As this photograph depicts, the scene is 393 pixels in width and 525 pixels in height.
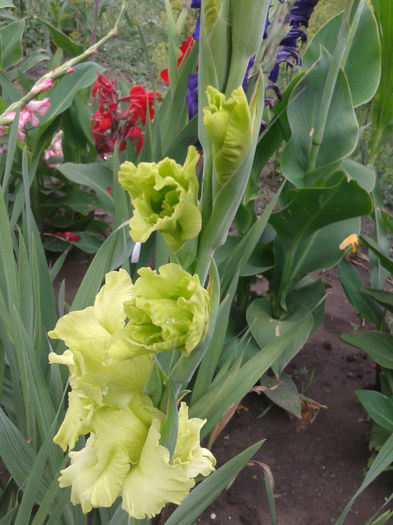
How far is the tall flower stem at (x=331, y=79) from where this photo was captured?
1.13 metres

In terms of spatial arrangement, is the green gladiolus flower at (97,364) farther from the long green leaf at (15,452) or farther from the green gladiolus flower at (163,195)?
the long green leaf at (15,452)

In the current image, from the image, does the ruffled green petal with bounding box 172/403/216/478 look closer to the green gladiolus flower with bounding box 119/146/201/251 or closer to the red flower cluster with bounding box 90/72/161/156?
the green gladiolus flower with bounding box 119/146/201/251

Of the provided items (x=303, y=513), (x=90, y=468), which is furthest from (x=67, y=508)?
(x=303, y=513)

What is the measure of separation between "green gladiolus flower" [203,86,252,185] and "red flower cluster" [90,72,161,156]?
4.12 feet

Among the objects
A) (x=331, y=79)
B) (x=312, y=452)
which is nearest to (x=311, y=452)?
(x=312, y=452)

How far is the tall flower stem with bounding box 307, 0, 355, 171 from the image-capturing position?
3.70ft

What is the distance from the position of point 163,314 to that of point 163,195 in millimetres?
85

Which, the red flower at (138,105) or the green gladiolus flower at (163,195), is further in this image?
the red flower at (138,105)

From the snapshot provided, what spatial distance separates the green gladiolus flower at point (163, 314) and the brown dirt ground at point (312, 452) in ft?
3.33

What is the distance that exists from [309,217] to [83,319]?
95 centimetres

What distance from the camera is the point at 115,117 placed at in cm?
159

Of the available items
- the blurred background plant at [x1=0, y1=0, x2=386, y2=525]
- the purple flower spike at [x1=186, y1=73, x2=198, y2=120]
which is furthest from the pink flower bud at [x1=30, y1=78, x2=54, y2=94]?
the purple flower spike at [x1=186, y1=73, x2=198, y2=120]

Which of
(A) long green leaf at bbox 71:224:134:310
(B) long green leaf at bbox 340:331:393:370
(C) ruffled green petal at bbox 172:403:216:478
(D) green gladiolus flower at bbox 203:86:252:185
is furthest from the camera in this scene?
(B) long green leaf at bbox 340:331:393:370

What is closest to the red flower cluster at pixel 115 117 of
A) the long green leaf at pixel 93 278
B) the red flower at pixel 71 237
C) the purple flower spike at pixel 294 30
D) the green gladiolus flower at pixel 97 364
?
the red flower at pixel 71 237
